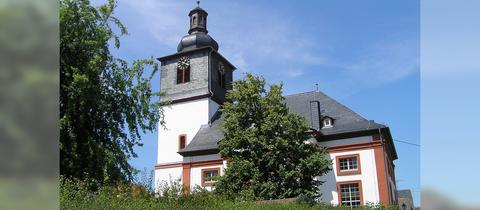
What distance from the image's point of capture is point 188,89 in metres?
38.8

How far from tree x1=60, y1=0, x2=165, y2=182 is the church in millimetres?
7777

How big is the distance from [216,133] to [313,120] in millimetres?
7703

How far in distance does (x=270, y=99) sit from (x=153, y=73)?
26.8 ft

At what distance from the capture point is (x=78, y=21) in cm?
1519

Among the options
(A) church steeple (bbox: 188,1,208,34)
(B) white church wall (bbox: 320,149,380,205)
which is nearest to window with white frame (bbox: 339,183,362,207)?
(B) white church wall (bbox: 320,149,380,205)

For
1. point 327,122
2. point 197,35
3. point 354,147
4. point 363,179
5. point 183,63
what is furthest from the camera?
point 197,35

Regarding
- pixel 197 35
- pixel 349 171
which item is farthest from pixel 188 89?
pixel 349 171

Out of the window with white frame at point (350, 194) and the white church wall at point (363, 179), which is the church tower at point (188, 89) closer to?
the white church wall at point (363, 179)

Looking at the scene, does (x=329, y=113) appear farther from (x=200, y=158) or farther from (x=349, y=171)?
(x=200, y=158)

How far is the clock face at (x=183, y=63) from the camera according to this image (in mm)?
39938

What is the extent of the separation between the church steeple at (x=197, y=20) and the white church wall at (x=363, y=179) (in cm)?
1941

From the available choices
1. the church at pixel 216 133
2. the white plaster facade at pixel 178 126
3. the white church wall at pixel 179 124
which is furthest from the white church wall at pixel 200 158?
the white church wall at pixel 179 124
